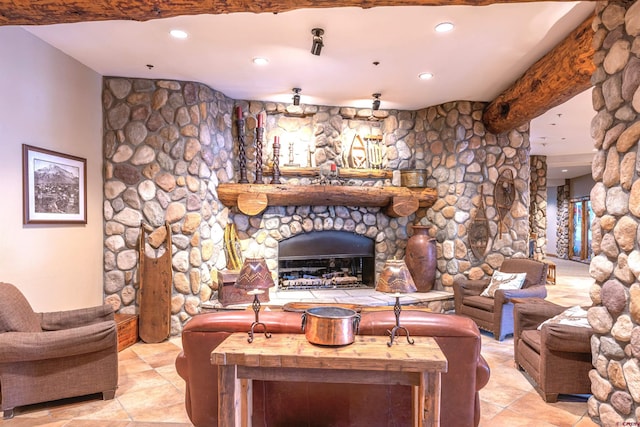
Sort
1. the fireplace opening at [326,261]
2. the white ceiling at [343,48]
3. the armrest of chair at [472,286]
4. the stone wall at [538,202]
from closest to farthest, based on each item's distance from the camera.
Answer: the white ceiling at [343,48] → the armrest of chair at [472,286] → the fireplace opening at [326,261] → the stone wall at [538,202]

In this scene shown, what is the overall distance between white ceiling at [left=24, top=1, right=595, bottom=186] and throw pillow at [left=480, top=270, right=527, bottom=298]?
217 centimetres

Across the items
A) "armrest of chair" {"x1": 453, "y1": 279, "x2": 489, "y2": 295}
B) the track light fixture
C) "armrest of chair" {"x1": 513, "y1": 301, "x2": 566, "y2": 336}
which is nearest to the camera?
the track light fixture

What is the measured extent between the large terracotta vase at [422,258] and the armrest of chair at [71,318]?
345 cm

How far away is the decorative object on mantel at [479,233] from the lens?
4855 mm

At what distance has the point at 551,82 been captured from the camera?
3189 millimetres

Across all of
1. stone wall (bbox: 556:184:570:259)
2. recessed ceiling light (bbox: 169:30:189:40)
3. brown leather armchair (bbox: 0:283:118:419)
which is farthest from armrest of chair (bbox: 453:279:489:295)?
stone wall (bbox: 556:184:570:259)

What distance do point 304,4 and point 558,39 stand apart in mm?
2385

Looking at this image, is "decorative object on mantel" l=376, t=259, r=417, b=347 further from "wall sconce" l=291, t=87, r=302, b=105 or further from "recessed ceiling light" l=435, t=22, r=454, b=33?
"wall sconce" l=291, t=87, r=302, b=105

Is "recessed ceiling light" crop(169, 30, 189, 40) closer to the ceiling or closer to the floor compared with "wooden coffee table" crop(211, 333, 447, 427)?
closer to the ceiling

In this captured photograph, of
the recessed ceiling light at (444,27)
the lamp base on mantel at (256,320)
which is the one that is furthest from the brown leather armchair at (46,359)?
the recessed ceiling light at (444,27)

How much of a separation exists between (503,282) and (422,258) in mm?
986

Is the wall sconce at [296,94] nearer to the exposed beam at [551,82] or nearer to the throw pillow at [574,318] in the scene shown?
the exposed beam at [551,82]

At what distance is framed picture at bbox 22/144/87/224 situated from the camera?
2.93 metres

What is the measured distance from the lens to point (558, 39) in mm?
2963
